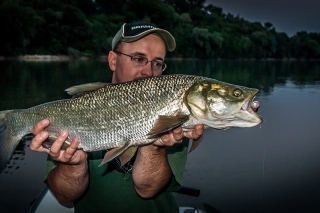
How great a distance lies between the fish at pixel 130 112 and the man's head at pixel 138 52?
868mm

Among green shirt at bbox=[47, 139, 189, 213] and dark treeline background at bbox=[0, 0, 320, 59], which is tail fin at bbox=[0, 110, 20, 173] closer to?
green shirt at bbox=[47, 139, 189, 213]

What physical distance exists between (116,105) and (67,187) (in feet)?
2.91

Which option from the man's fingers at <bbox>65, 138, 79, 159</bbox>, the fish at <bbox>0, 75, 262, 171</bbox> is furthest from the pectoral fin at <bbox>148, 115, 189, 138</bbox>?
the man's fingers at <bbox>65, 138, 79, 159</bbox>

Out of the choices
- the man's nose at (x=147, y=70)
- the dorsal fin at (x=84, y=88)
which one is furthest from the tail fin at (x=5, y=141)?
the man's nose at (x=147, y=70)

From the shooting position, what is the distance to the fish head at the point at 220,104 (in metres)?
2.82

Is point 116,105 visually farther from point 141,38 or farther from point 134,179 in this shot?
point 141,38

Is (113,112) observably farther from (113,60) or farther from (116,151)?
(113,60)

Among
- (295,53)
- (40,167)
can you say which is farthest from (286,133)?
(295,53)

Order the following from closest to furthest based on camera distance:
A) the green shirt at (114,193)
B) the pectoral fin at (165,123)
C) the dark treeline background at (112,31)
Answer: the pectoral fin at (165,123), the green shirt at (114,193), the dark treeline background at (112,31)

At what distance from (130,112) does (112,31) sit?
71.1m

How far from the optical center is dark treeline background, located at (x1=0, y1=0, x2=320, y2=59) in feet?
182

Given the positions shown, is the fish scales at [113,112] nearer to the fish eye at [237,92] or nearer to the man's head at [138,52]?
the fish eye at [237,92]

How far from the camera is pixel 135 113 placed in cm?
280

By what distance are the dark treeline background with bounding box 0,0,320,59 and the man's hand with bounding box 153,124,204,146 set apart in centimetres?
5475
